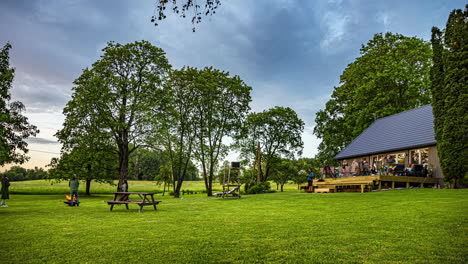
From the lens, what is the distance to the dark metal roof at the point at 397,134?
953 inches

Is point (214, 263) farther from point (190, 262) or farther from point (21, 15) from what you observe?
point (21, 15)

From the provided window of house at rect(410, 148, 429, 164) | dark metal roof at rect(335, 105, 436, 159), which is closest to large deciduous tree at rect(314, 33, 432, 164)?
dark metal roof at rect(335, 105, 436, 159)

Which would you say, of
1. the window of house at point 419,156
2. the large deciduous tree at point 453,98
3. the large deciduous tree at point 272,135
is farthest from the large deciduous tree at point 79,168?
the large deciduous tree at point 453,98

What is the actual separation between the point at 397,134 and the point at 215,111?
2134cm

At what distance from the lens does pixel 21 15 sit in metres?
10.4

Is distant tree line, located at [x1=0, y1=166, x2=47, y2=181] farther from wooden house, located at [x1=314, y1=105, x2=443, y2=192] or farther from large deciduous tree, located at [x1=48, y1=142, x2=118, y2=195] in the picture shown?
wooden house, located at [x1=314, y1=105, x2=443, y2=192]

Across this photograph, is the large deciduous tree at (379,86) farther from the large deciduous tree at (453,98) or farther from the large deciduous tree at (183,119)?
the large deciduous tree at (183,119)

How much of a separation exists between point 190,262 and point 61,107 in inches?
1338

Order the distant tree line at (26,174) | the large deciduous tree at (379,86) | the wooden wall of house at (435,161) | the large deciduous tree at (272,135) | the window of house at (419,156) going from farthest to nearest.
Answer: the distant tree line at (26,174)
the large deciduous tree at (272,135)
the large deciduous tree at (379,86)
the window of house at (419,156)
the wooden wall of house at (435,161)

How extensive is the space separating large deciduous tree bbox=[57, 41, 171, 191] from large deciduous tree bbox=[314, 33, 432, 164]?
22.6 metres

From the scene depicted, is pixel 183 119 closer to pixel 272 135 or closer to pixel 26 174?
pixel 272 135

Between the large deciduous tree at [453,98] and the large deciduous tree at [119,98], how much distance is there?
22.6 m

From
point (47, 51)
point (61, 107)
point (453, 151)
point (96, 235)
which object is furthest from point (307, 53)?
point (61, 107)

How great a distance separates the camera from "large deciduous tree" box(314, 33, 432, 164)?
3259 cm
